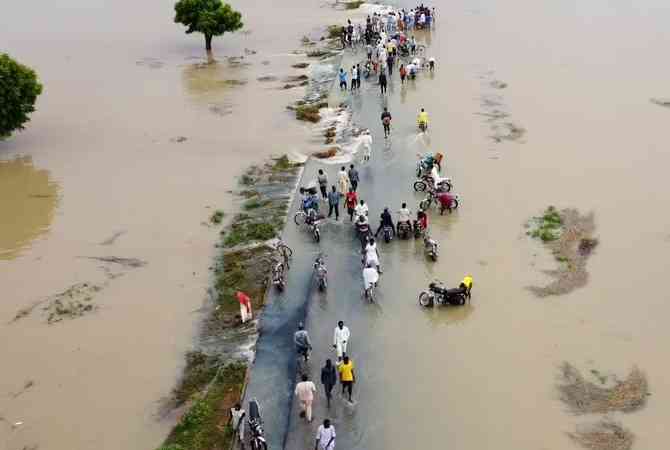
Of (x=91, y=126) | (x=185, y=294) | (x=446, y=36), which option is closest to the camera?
(x=185, y=294)

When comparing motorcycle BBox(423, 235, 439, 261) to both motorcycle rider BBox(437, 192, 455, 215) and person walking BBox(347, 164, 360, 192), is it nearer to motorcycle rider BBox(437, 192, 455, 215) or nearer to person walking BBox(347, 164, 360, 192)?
motorcycle rider BBox(437, 192, 455, 215)

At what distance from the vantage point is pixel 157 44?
40.5 meters

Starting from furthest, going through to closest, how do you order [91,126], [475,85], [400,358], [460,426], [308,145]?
[475,85]
[91,126]
[308,145]
[400,358]
[460,426]

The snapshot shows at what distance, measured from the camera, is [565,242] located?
59.7 feet

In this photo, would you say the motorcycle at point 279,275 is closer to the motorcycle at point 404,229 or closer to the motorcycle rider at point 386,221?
the motorcycle rider at point 386,221

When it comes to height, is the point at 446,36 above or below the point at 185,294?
above

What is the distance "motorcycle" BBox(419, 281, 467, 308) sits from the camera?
15461 millimetres

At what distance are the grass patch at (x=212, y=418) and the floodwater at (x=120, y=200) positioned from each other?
62cm

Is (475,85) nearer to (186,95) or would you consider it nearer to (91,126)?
(186,95)

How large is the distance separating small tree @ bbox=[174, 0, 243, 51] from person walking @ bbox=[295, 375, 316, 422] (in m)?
27.7

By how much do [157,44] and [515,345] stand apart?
32312 mm

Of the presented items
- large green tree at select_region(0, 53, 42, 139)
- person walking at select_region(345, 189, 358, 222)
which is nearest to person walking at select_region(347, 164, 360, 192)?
person walking at select_region(345, 189, 358, 222)

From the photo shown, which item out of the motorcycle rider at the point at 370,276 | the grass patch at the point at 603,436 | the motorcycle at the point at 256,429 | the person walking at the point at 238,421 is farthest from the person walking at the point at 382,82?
the person walking at the point at 238,421

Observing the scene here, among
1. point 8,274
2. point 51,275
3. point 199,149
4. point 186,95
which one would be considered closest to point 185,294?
point 51,275
